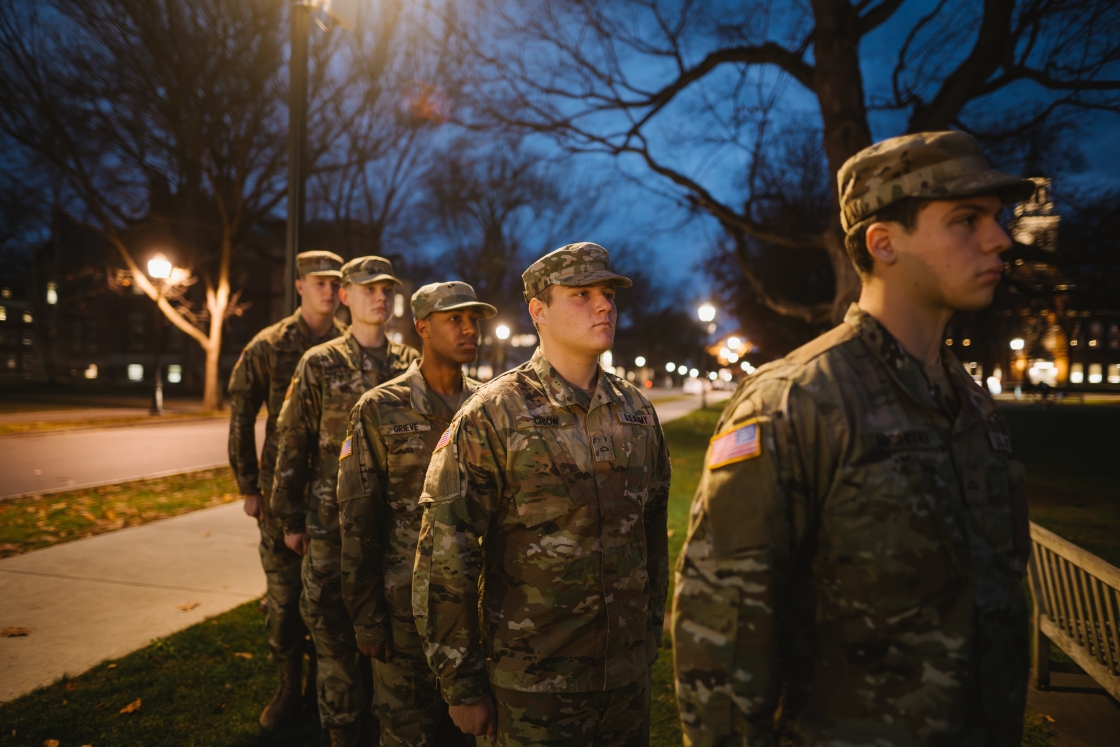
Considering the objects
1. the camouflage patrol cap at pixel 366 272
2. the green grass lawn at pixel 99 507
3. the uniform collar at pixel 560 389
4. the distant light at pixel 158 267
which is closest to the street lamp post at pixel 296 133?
the camouflage patrol cap at pixel 366 272

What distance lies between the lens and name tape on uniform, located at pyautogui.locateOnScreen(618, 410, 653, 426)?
2.55m

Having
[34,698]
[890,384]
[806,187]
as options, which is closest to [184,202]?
[806,187]

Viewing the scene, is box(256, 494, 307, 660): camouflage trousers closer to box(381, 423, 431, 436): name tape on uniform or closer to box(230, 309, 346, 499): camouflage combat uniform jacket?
box(230, 309, 346, 499): camouflage combat uniform jacket

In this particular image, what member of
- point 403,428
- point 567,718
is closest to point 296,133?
point 403,428

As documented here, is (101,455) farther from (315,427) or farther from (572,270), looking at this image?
(572,270)

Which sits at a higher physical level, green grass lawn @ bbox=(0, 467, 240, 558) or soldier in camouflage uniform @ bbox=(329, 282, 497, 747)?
soldier in camouflage uniform @ bbox=(329, 282, 497, 747)

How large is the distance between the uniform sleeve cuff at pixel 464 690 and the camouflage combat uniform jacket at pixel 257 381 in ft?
10.4

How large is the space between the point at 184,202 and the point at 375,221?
638cm

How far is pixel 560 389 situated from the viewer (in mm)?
2480

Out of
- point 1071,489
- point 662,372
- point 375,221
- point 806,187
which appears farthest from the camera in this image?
point 662,372

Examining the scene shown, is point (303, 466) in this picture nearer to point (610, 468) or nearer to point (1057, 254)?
point (610, 468)

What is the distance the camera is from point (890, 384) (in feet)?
5.16

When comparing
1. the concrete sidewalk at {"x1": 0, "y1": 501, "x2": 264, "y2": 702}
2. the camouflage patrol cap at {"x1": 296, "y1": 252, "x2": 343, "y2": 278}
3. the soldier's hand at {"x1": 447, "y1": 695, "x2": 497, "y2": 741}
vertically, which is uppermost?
the camouflage patrol cap at {"x1": 296, "y1": 252, "x2": 343, "y2": 278}

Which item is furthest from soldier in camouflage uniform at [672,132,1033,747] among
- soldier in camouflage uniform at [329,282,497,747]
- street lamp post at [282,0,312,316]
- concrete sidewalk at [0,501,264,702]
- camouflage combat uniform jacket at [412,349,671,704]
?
street lamp post at [282,0,312,316]
